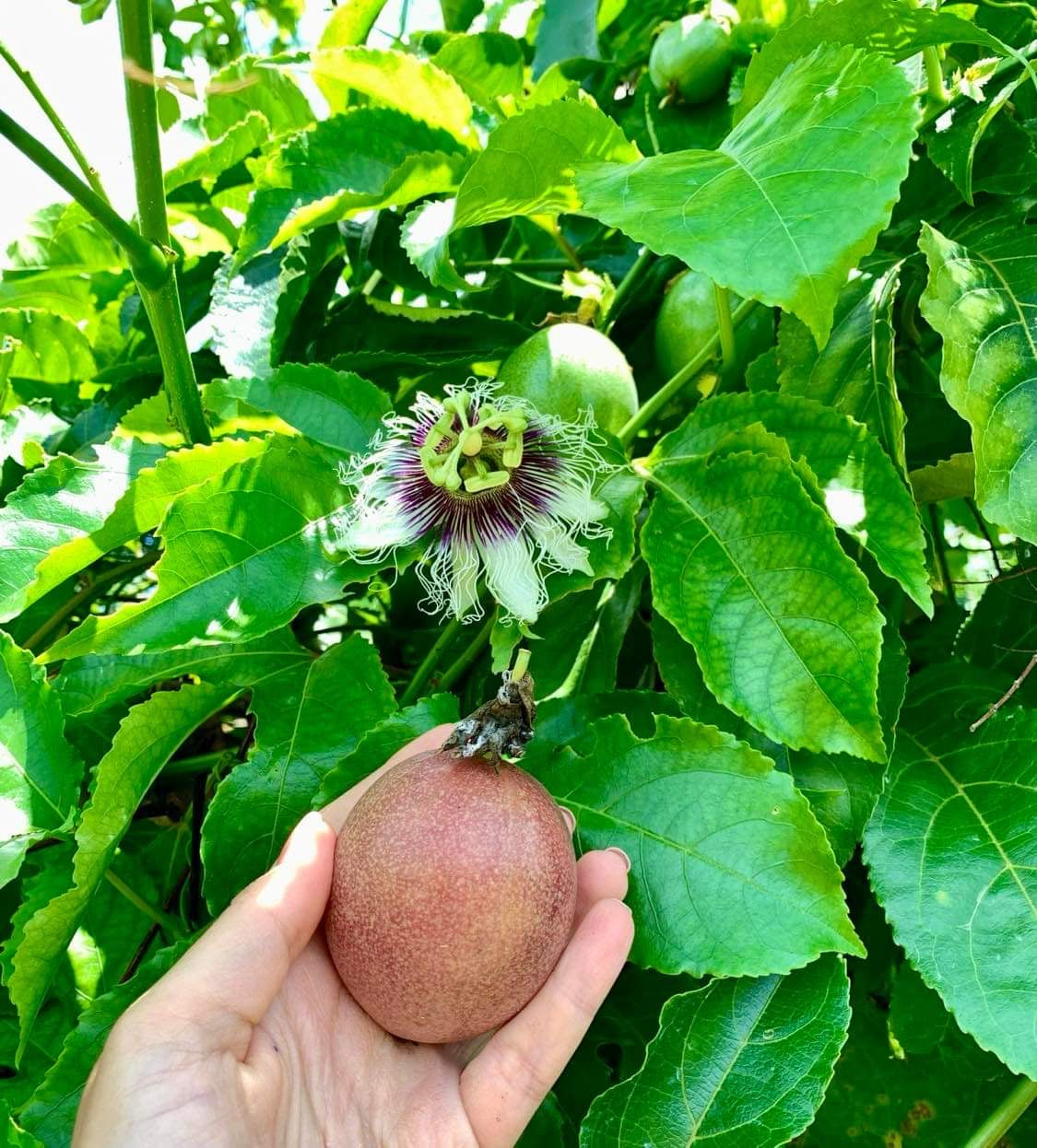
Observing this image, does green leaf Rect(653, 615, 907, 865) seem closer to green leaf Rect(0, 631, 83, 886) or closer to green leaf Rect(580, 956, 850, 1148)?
green leaf Rect(580, 956, 850, 1148)

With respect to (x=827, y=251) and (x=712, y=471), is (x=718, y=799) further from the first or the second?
(x=827, y=251)

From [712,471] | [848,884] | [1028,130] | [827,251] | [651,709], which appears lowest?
[848,884]

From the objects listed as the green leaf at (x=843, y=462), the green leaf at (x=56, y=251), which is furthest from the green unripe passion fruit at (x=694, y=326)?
the green leaf at (x=56, y=251)

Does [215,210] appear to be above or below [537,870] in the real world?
above

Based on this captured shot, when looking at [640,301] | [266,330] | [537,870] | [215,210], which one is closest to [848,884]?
[537,870]

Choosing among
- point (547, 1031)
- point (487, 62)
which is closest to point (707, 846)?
point (547, 1031)

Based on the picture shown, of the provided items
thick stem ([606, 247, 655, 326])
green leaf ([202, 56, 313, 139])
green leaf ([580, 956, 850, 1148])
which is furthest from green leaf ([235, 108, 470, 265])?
green leaf ([580, 956, 850, 1148])
